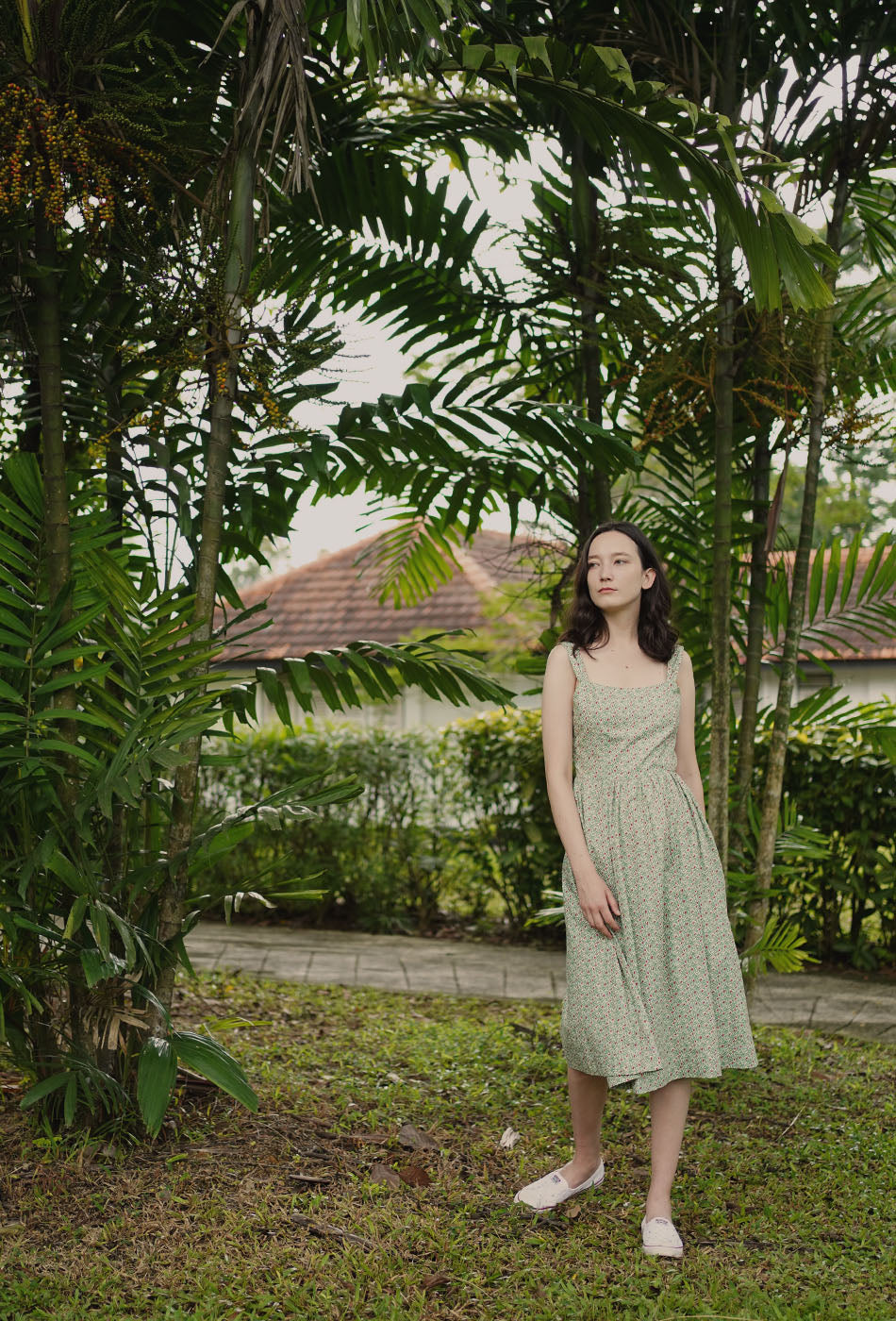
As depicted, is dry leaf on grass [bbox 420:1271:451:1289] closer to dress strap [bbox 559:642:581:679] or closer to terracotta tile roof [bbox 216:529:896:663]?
dress strap [bbox 559:642:581:679]

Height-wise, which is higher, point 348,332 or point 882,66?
point 882,66

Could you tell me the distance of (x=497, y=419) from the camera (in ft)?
11.2

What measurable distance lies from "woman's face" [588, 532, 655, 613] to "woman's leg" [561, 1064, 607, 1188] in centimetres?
114

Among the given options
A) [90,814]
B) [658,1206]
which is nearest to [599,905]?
[658,1206]

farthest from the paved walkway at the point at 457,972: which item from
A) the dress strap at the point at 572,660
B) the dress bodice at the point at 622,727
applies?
the dress strap at the point at 572,660

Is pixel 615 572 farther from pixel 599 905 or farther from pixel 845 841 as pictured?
pixel 845 841

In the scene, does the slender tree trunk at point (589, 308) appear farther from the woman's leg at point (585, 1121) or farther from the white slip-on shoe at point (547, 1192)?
the white slip-on shoe at point (547, 1192)

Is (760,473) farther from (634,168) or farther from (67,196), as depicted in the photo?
(67,196)

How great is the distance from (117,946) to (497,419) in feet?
5.85

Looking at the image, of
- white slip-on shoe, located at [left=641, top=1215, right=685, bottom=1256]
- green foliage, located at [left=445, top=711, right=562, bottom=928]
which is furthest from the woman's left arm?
green foliage, located at [left=445, top=711, right=562, bottom=928]

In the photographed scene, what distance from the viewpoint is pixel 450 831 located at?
6.79 metres

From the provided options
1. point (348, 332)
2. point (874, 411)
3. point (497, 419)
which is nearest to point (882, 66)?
point (874, 411)

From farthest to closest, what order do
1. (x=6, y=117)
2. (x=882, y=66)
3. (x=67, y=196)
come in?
(x=882, y=66)
(x=67, y=196)
(x=6, y=117)

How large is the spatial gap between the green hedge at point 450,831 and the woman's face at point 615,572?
320cm
